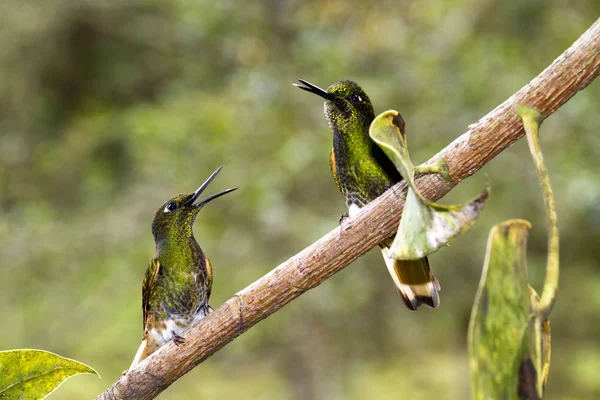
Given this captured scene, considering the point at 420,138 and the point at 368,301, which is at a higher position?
the point at 420,138

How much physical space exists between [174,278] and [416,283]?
1.03 metres

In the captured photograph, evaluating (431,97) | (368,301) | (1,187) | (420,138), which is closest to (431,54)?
(431,97)

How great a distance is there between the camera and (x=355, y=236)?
110 cm

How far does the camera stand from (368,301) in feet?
18.5

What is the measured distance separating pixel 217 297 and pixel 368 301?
52.1 inches

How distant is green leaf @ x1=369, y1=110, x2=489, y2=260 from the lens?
2.48ft

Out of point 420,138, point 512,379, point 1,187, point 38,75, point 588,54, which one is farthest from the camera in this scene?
point 38,75

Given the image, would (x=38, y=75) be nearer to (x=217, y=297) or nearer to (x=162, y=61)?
(x=162, y=61)

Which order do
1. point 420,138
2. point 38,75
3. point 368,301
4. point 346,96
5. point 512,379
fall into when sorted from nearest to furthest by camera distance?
point 512,379 → point 346,96 → point 420,138 → point 368,301 → point 38,75

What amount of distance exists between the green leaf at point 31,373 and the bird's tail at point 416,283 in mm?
817

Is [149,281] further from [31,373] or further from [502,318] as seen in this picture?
[502,318]

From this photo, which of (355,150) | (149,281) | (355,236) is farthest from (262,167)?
(355,236)

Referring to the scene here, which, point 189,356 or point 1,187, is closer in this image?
point 189,356

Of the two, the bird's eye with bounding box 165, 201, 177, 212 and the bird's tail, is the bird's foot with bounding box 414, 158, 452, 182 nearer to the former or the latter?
the bird's tail
